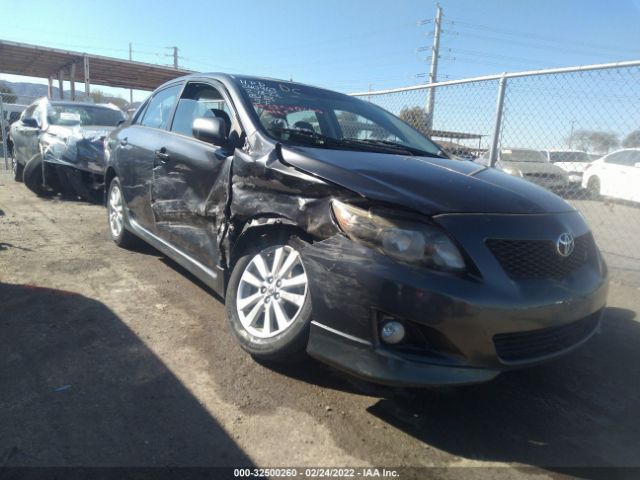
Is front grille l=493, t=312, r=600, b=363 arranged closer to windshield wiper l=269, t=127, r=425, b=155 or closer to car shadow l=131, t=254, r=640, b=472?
car shadow l=131, t=254, r=640, b=472

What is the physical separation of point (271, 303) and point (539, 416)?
1.56 meters

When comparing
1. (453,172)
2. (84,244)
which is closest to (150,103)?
(84,244)

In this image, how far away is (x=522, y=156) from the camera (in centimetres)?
591

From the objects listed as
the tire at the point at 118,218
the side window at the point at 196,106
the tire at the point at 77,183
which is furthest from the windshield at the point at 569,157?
the tire at the point at 77,183

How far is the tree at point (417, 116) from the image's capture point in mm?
6583

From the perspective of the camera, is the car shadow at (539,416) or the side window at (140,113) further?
the side window at (140,113)

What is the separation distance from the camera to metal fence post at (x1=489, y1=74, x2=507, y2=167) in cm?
518

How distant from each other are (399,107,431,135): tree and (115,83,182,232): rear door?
351 cm

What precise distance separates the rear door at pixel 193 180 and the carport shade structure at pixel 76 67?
63.6 feet

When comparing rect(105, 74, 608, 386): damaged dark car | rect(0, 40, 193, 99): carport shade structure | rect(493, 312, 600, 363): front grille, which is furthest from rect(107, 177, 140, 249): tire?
rect(0, 40, 193, 99): carport shade structure

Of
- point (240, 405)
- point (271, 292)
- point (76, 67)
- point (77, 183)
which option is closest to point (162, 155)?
point (271, 292)

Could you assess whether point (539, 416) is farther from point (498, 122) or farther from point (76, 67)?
point (76, 67)

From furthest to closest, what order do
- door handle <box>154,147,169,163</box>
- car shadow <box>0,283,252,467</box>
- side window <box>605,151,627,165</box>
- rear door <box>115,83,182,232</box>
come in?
side window <box>605,151,627,165</box>, rear door <box>115,83,182,232</box>, door handle <box>154,147,169,163</box>, car shadow <box>0,283,252,467</box>

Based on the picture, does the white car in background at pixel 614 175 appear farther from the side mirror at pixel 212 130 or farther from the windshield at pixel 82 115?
the windshield at pixel 82 115
